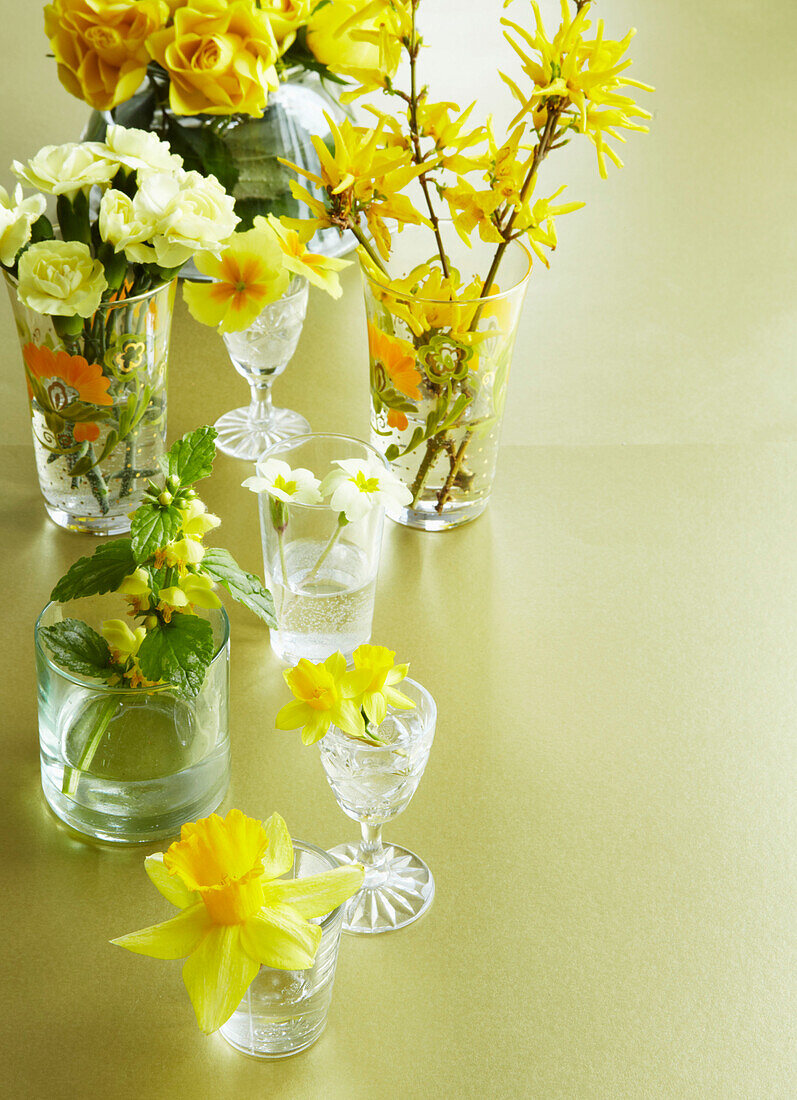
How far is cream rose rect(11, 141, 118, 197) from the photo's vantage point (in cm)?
81

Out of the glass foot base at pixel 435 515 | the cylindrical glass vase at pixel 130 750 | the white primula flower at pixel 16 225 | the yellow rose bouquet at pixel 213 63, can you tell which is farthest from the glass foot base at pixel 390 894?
the yellow rose bouquet at pixel 213 63

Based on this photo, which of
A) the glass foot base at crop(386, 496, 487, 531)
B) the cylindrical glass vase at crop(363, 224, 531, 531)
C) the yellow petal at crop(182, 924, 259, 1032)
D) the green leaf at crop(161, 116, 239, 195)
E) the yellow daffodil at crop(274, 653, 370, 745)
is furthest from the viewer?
the green leaf at crop(161, 116, 239, 195)

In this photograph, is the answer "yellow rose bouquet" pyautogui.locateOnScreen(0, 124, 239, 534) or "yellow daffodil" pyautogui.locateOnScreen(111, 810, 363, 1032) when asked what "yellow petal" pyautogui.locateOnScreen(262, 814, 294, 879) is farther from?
"yellow rose bouquet" pyautogui.locateOnScreen(0, 124, 239, 534)

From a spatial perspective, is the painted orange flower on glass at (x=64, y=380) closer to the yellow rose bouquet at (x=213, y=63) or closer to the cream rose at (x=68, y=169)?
the cream rose at (x=68, y=169)

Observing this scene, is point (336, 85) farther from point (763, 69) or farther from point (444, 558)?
point (763, 69)

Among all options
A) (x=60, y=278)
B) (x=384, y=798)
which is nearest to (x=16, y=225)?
(x=60, y=278)

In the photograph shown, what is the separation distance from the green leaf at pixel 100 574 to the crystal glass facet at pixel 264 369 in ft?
0.98

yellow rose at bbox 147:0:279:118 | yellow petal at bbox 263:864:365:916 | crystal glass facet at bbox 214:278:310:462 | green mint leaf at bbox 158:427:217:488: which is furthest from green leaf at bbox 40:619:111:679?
yellow rose at bbox 147:0:279:118

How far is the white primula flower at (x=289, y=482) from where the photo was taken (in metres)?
0.85

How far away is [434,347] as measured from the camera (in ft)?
3.01

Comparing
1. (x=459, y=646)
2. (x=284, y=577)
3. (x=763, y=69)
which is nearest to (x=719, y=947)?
(x=459, y=646)

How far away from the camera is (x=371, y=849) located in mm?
729

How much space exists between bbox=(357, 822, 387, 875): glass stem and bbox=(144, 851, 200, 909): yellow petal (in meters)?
0.16

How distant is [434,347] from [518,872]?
0.40 metres
